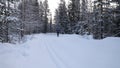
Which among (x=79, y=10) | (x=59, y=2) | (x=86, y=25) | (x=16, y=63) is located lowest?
(x=16, y=63)

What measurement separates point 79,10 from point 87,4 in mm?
6956

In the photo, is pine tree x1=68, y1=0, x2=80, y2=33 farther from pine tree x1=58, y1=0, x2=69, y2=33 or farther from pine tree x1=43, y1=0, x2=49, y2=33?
pine tree x1=43, y1=0, x2=49, y2=33

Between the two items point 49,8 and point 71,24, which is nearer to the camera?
point 71,24

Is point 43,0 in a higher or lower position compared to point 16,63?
higher

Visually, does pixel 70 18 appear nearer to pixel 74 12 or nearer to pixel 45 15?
pixel 74 12

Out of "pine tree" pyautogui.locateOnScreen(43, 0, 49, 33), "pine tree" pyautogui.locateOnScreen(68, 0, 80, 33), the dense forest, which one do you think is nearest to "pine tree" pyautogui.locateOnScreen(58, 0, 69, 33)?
the dense forest

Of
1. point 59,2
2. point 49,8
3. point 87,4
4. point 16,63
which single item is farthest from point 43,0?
point 16,63

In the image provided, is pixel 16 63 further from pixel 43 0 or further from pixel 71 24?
pixel 43 0

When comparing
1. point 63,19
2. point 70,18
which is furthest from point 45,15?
point 70,18

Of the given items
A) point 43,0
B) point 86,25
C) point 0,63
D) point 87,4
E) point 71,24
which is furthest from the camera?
point 43,0

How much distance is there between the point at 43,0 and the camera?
199ft

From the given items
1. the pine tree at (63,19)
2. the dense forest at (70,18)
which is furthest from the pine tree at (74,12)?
the pine tree at (63,19)

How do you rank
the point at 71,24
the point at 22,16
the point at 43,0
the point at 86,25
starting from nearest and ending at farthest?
the point at 22,16, the point at 86,25, the point at 71,24, the point at 43,0

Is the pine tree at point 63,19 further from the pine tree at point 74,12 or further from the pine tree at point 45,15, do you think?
the pine tree at point 45,15
